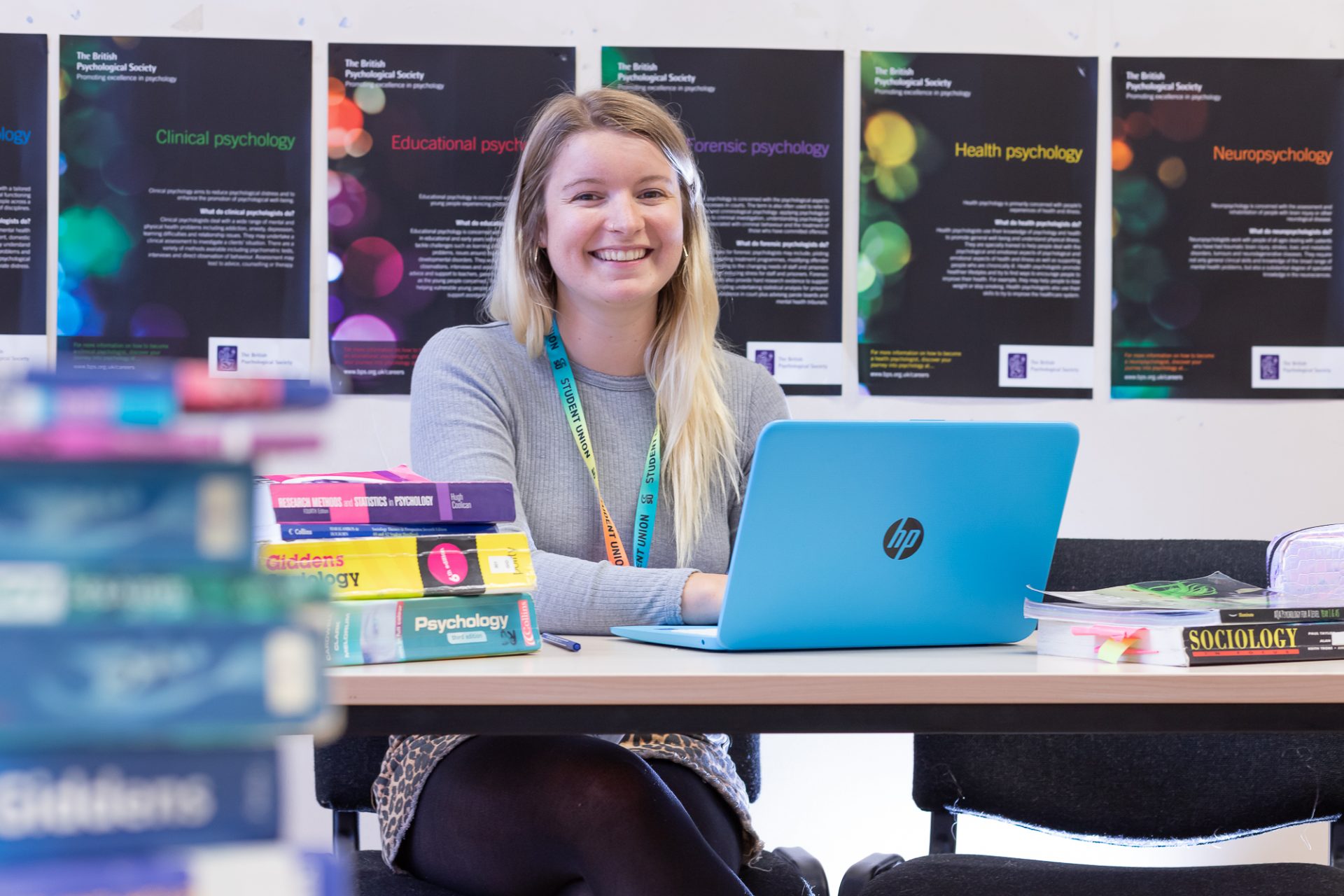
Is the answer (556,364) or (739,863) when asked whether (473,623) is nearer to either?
(739,863)

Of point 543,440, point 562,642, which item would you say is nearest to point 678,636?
point 562,642

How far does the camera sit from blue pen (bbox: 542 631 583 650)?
1103 millimetres

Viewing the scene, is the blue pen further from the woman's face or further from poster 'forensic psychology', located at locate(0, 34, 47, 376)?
poster 'forensic psychology', located at locate(0, 34, 47, 376)

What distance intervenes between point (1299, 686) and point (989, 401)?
175 centimetres

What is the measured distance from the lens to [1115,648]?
3.37ft

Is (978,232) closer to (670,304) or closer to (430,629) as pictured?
(670,304)

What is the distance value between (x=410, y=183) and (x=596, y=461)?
1.13m

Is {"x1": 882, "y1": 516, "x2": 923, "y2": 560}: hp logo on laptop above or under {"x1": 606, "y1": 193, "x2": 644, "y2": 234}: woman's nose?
under

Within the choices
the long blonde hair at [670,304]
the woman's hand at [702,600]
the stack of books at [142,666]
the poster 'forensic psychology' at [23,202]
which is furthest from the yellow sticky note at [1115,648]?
the poster 'forensic psychology' at [23,202]

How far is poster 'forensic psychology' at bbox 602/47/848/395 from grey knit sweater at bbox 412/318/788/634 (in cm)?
83

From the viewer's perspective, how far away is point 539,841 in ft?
3.88

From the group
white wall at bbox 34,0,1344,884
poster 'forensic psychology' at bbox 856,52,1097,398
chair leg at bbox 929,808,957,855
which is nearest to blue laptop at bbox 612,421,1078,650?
chair leg at bbox 929,808,957,855

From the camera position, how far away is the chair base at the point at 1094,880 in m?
1.43

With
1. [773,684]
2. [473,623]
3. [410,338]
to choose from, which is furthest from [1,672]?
[410,338]
